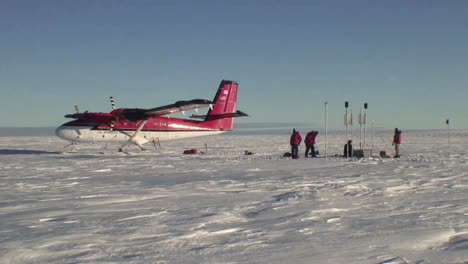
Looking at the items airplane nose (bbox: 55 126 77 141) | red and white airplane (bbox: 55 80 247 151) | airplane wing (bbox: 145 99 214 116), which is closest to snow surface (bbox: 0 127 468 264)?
airplane wing (bbox: 145 99 214 116)

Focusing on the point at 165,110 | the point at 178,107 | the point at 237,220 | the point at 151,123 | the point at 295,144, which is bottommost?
the point at 237,220

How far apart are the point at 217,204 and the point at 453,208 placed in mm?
4125

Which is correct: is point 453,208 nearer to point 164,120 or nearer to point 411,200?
point 411,200

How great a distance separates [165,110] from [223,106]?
592 cm

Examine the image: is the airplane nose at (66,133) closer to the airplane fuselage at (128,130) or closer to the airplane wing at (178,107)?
the airplane fuselage at (128,130)

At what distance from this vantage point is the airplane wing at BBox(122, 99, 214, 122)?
2647 centimetres

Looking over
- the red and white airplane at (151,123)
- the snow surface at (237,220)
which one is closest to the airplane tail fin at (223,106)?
the red and white airplane at (151,123)

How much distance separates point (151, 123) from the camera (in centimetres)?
3011

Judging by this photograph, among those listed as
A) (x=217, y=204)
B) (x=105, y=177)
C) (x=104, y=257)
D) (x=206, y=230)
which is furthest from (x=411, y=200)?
(x=105, y=177)

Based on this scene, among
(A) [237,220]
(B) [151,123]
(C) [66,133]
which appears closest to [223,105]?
(B) [151,123]

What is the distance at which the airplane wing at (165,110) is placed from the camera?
86.8ft

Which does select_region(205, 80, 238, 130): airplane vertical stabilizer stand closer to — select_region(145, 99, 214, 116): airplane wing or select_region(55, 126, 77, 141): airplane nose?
select_region(145, 99, 214, 116): airplane wing

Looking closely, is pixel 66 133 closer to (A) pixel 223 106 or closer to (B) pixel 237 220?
(A) pixel 223 106

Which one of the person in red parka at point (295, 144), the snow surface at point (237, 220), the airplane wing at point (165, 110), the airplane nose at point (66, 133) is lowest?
the snow surface at point (237, 220)
